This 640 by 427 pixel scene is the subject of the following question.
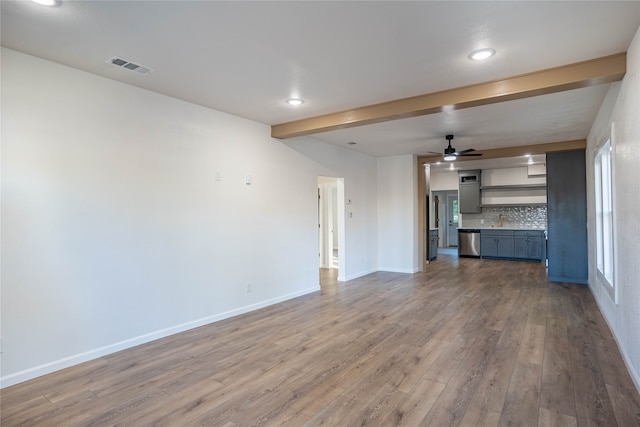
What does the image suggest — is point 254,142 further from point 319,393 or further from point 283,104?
point 319,393

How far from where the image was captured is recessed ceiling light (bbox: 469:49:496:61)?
268 centimetres

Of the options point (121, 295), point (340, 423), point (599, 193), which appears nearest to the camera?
point (340, 423)

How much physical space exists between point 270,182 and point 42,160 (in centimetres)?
272

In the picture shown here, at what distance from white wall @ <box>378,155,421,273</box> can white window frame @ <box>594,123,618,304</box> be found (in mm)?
3207

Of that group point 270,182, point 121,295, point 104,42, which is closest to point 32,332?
point 121,295

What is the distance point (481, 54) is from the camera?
273cm

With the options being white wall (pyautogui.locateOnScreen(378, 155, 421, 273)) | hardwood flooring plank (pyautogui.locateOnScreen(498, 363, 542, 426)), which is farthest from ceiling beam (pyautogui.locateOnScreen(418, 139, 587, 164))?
hardwood flooring plank (pyautogui.locateOnScreen(498, 363, 542, 426))

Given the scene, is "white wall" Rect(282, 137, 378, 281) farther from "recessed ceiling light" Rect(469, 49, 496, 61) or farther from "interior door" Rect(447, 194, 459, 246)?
"interior door" Rect(447, 194, 459, 246)

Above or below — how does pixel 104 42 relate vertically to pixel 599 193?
above

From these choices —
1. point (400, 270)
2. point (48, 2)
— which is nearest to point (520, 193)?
point (400, 270)

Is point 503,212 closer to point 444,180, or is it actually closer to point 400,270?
point 444,180

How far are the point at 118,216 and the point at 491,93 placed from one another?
12.7 feet

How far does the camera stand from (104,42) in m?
2.56

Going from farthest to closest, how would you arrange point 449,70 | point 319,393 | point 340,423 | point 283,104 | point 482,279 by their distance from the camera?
point 482,279
point 283,104
point 449,70
point 319,393
point 340,423
